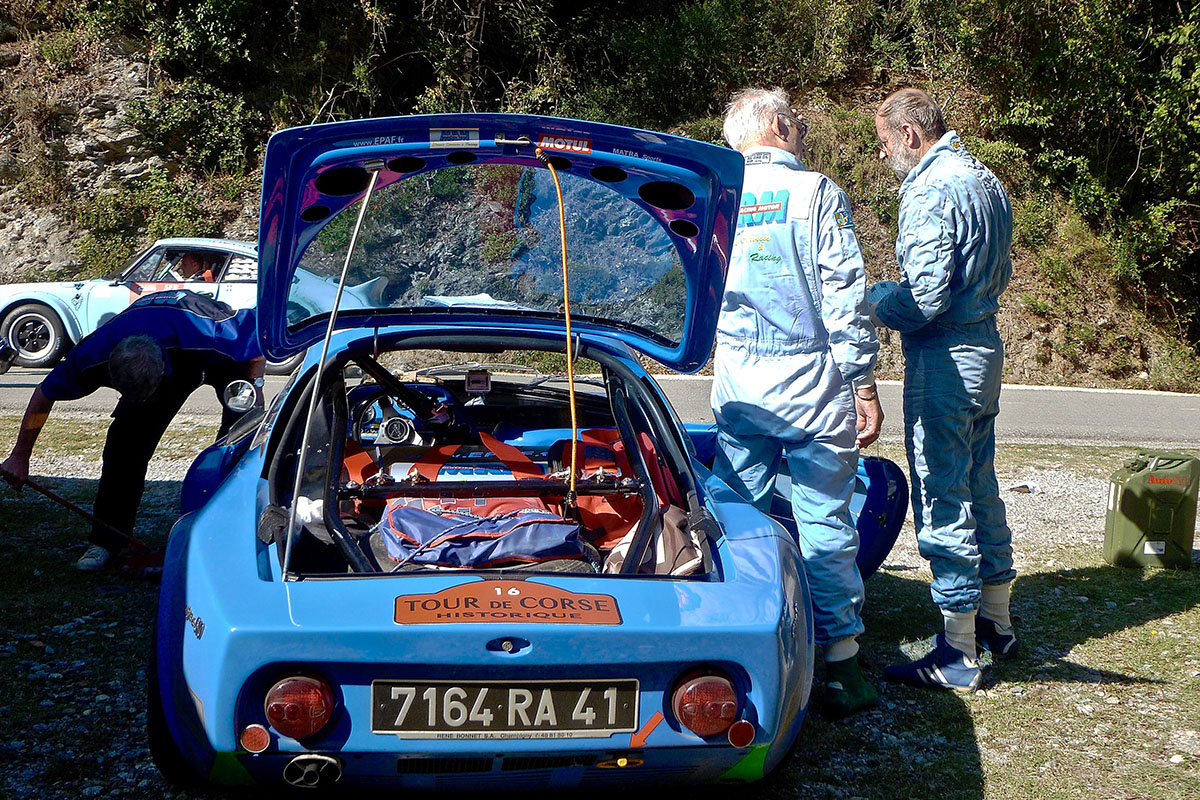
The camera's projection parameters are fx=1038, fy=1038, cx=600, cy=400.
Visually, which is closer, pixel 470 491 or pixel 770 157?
pixel 470 491

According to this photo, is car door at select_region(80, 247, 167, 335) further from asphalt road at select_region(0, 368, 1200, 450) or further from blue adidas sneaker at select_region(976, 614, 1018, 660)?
blue adidas sneaker at select_region(976, 614, 1018, 660)

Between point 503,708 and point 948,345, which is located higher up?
point 948,345

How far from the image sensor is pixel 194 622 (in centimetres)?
231

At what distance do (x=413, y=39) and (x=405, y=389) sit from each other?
16.5m

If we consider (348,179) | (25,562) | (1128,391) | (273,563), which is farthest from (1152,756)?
(1128,391)

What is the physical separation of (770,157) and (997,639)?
6.54ft

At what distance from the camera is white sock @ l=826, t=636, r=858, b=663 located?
3.33m

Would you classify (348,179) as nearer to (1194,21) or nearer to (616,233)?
(616,233)


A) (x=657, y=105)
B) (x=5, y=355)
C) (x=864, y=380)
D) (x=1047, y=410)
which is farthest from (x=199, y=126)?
(x=864, y=380)

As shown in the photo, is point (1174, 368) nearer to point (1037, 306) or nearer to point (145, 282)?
point (1037, 306)

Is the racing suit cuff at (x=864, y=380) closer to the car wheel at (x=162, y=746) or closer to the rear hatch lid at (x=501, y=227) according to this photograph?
the rear hatch lid at (x=501, y=227)

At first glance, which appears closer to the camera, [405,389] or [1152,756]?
[1152,756]

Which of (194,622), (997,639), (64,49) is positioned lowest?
(997,639)

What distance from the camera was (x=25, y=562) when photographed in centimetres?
463
